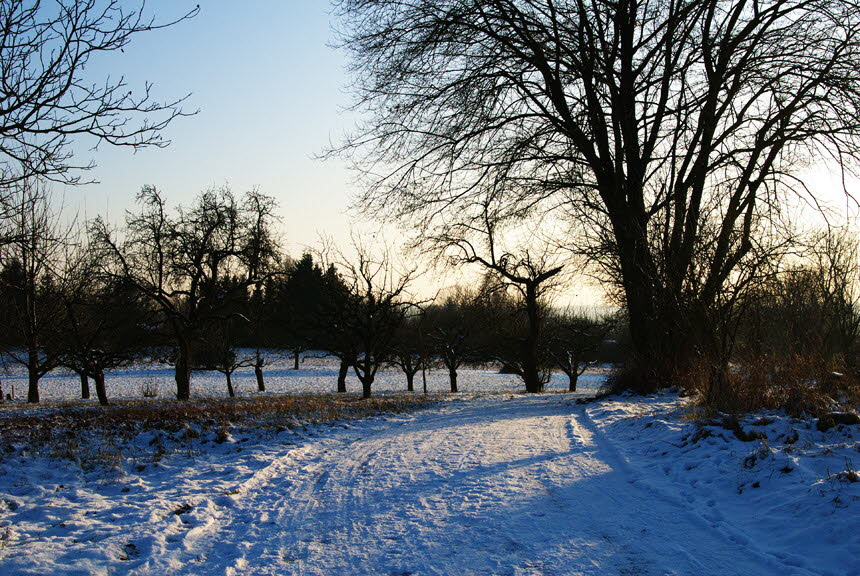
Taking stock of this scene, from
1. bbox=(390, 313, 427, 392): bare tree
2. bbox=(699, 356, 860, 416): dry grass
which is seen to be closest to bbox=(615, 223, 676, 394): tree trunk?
bbox=(699, 356, 860, 416): dry grass

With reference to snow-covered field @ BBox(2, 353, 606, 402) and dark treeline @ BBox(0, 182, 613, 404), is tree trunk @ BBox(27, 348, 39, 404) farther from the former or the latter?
snow-covered field @ BBox(2, 353, 606, 402)

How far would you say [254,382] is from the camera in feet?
149

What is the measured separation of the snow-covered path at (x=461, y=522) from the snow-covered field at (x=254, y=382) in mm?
28940

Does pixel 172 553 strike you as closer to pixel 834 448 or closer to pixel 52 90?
pixel 52 90

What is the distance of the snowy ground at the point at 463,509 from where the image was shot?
13.2 feet

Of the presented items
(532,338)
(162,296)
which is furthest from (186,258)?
(532,338)

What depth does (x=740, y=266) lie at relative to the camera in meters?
10.3

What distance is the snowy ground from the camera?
4020 mm

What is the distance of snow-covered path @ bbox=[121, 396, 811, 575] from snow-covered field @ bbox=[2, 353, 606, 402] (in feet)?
94.9

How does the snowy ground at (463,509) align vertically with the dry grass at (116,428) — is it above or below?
below

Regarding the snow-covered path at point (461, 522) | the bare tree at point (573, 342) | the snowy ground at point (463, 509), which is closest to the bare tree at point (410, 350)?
the bare tree at point (573, 342)

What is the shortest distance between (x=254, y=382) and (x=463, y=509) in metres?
43.0

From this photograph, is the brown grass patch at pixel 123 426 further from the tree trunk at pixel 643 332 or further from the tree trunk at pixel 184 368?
the tree trunk at pixel 184 368

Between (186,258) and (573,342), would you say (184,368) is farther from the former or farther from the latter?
(573,342)
